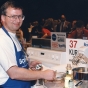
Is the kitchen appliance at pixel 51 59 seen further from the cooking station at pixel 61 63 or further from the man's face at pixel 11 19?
the man's face at pixel 11 19

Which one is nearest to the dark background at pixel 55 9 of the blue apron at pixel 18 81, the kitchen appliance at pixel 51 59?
the kitchen appliance at pixel 51 59

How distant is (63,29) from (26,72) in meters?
3.12

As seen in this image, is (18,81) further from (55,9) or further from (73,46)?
(55,9)

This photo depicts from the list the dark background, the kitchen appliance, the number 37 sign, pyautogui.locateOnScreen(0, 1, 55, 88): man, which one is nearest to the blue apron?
pyautogui.locateOnScreen(0, 1, 55, 88): man

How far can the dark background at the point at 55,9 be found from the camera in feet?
24.0

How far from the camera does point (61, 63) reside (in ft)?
6.36

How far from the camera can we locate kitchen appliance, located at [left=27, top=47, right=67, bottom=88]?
1648 mm

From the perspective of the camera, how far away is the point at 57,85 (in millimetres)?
1609

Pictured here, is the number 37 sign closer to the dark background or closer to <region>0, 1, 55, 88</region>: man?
<region>0, 1, 55, 88</region>: man

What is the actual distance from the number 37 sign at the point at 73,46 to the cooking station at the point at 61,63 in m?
0.05

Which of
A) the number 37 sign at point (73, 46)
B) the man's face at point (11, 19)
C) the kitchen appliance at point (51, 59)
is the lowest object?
the kitchen appliance at point (51, 59)

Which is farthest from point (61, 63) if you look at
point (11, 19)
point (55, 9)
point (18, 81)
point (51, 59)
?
point (55, 9)

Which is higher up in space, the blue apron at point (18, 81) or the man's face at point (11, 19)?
the man's face at point (11, 19)

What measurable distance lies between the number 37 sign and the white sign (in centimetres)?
12
